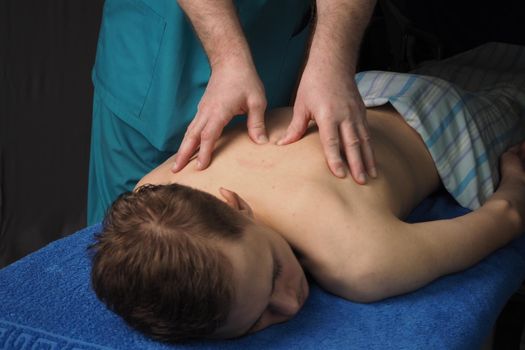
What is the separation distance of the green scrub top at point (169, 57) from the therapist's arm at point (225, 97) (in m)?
0.19

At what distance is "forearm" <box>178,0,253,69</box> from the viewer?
130 cm

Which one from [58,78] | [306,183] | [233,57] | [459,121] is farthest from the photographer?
[58,78]

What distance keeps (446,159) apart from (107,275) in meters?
0.79

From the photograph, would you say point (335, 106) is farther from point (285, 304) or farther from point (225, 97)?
point (285, 304)

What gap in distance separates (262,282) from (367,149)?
34cm

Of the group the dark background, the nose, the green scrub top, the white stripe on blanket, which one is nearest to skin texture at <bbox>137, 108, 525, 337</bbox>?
the nose

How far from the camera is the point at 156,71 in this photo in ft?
5.06

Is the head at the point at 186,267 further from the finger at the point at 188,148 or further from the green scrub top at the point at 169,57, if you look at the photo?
the green scrub top at the point at 169,57

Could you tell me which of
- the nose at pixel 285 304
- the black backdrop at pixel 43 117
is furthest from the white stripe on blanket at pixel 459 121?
the black backdrop at pixel 43 117

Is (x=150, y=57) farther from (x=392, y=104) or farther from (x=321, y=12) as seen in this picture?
(x=392, y=104)

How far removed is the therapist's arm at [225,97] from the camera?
1.25m

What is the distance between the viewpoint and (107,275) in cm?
97

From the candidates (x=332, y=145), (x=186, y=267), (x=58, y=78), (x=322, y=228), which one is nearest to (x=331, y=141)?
(x=332, y=145)

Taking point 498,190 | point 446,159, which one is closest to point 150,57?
point 446,159
